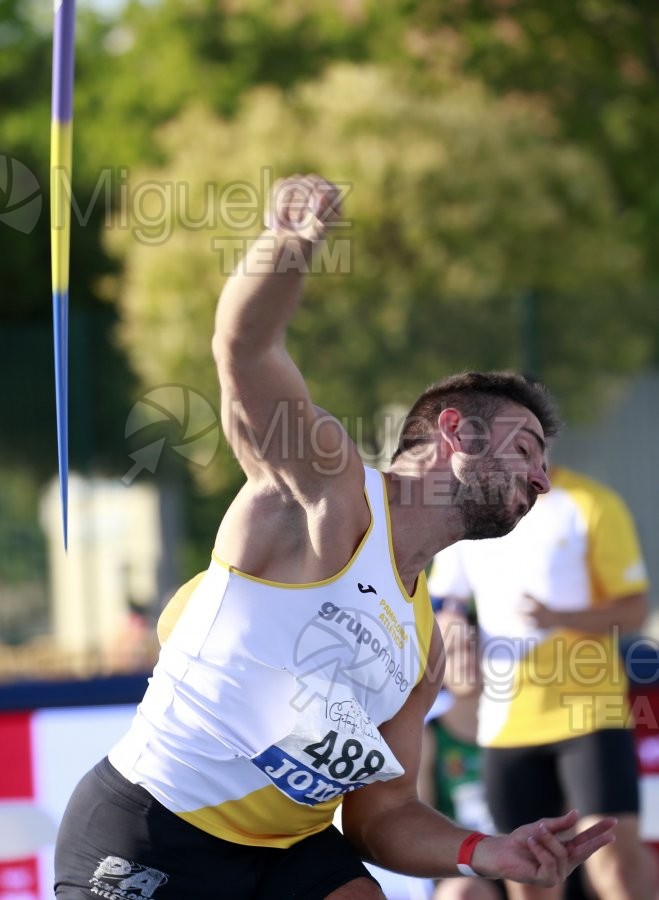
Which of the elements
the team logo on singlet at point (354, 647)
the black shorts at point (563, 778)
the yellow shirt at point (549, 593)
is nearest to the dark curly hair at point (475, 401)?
the team logo on singlet at point (354, 647)

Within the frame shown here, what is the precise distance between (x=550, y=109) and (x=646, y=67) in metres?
1.11

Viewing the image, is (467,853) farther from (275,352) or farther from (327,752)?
(275,352)

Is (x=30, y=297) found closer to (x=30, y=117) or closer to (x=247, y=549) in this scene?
(x=30, y=117)

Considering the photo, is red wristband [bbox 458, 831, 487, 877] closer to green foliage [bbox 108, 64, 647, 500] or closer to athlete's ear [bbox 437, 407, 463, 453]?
athlete's ear [bbox 437, 407, 463, 453]

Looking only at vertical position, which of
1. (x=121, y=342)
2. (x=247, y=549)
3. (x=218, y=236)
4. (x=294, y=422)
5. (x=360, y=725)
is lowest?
(x=360, y=725)

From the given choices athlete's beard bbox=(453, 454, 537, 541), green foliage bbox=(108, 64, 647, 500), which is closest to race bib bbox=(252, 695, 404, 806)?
athlete's beard bbox=(453, 454, 537, 541)

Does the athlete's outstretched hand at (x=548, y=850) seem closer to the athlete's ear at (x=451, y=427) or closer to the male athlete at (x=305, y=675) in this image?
the male athlete at (x=305, y=675)

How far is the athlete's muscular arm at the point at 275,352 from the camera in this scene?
6.47 feet

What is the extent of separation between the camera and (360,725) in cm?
242

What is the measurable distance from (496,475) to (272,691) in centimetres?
58

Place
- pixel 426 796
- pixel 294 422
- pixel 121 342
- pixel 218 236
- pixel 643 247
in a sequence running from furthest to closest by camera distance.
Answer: pixel 643 247, pixel 218 236, pixel 121 342, pixel 426 796, pixel 294 422

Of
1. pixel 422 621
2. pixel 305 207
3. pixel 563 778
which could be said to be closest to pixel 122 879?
pixel 422 621

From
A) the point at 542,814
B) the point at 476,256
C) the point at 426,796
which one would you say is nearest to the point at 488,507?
the point at 542,814

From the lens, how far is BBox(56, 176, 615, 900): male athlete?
233cm
